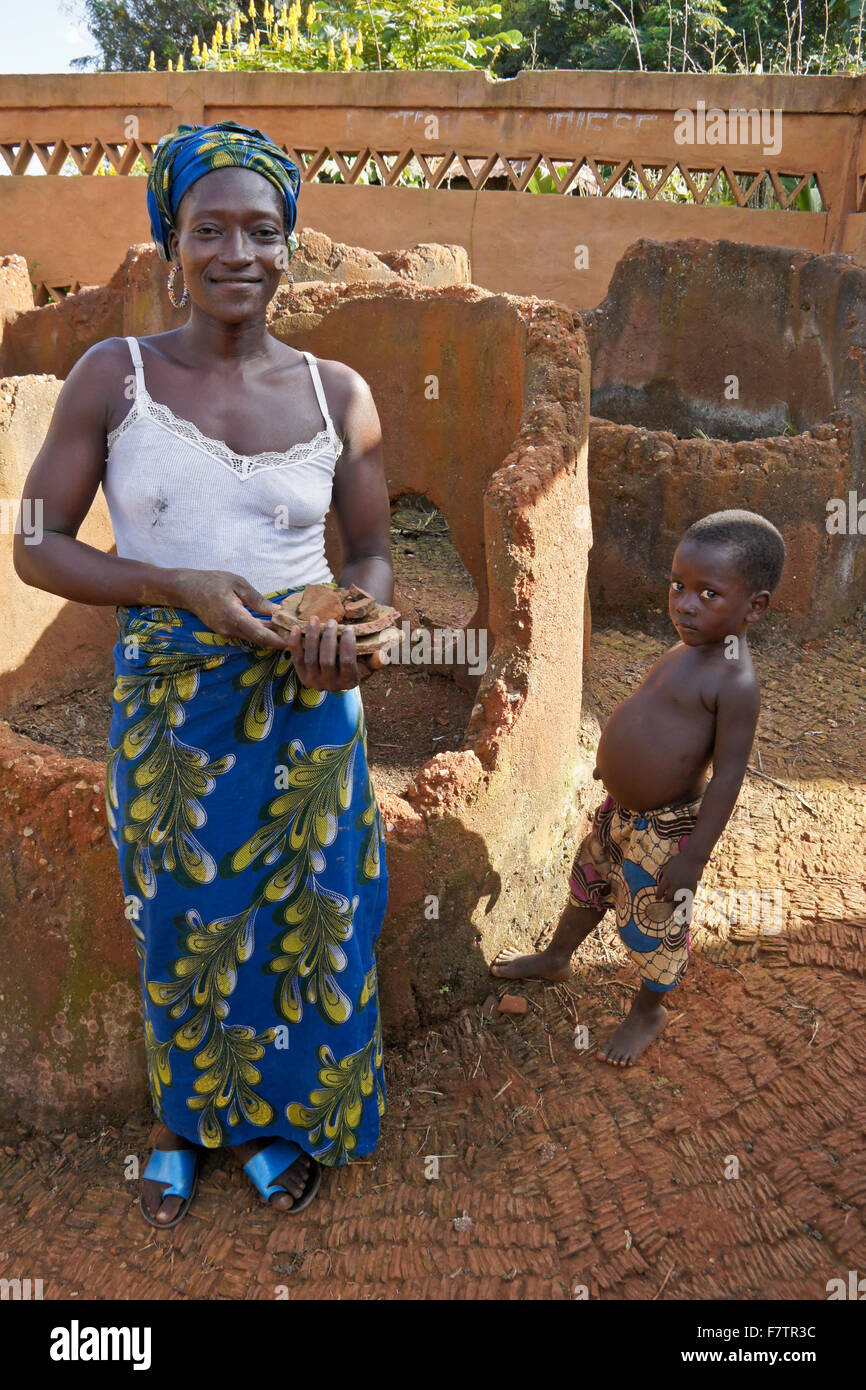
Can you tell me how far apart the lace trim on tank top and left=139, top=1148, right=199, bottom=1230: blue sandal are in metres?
1.58

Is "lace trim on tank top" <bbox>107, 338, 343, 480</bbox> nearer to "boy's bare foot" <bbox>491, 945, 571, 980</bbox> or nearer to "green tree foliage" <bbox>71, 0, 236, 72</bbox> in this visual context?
"boy's bare foot" <bbox>491, 945, 571, 980</bbox>

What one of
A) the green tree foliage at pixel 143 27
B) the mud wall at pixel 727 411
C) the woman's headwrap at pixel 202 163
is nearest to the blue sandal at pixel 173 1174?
the woman's headwrap at pixel 202 163

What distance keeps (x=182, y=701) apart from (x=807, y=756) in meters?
2.87

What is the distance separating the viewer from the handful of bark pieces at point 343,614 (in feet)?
6.50

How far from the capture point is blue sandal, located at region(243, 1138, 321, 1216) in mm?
2559

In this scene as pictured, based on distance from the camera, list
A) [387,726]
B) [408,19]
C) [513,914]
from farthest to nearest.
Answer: [408,19]
[387,726]
[513,914]

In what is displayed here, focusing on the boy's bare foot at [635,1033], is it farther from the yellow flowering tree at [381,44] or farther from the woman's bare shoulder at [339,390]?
the yellow flowering tree at [381,44]

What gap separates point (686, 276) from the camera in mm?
6605

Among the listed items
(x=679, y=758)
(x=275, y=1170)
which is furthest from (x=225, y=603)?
(x=275, y=1170)

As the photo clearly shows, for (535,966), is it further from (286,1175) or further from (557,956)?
(286,1175)

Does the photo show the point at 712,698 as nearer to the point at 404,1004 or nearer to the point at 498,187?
the point at 404,1004

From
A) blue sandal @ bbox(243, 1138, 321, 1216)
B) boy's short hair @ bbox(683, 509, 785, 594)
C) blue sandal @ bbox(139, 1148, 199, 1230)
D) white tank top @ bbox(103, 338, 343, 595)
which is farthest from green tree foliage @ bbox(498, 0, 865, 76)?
blue sandal @ bbox(139, 1148, 199, 1230)

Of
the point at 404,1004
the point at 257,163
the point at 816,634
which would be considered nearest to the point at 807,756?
the point at 816,634

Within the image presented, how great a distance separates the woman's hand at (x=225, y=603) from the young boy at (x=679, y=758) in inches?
39.0
